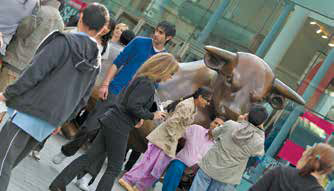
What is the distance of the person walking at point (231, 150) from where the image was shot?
7980 mm

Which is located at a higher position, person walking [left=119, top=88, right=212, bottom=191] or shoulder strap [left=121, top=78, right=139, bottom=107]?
shoulder strap [left=121, top=78, right=139, bottom=107]

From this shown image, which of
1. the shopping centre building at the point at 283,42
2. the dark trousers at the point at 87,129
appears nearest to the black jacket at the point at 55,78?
the dark trousers at the point at 87,129

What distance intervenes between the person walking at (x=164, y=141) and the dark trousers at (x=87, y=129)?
0.73 metres

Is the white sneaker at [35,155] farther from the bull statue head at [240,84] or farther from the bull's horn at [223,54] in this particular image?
the bull's horn at [223,54]

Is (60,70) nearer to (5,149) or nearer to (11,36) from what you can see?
(5,149)

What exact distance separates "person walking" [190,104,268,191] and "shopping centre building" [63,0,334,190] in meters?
5.20

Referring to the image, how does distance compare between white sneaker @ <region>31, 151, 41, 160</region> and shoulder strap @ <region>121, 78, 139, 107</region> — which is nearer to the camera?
shoulder strap @ <region>121, 78, 139, 107</region>

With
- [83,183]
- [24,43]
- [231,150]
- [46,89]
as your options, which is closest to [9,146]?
[46,89]

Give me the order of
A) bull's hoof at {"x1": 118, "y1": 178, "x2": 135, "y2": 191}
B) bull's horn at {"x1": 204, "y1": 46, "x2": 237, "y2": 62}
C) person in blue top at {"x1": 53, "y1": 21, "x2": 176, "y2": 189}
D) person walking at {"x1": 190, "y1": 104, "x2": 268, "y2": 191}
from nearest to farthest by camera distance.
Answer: person walking at {"x1": 190, "y1": 104, "x2": 268, "y2": 191} < bull's horn at {"x1": 204, "y1": 46, "x2": 237, "y2": 62} < person in blue top at {"x1": 53, "y1": 21, "x2": 176, "y2": 189} < bull's hoof at {"x1": 118, "y1": 178, "x2": 135, "y2": 191}

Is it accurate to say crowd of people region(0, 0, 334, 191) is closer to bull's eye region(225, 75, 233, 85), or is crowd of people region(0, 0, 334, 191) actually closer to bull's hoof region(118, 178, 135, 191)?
bull's hoof region(118, 178, 135, 191)

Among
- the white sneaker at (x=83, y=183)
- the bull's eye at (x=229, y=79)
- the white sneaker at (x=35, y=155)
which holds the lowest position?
A: the white sneaker at (x=35, y=155)

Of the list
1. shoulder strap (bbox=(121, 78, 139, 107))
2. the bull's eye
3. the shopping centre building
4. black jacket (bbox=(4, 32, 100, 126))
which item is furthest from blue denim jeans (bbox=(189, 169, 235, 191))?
the shopping centre building

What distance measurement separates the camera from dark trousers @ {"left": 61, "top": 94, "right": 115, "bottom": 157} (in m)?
7.91

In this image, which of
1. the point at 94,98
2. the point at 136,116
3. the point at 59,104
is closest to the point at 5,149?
the point at 59,104
